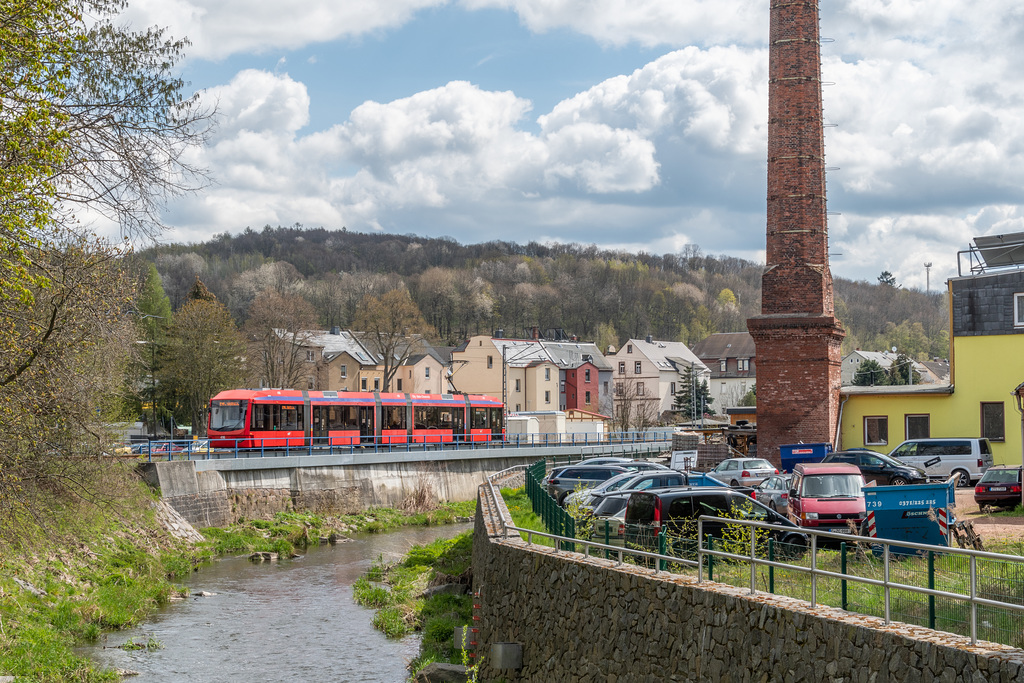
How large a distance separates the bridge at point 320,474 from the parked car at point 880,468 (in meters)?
22.0

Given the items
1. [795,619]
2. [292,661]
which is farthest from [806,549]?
[292,661]

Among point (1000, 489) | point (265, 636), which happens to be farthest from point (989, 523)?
point (265, 636)

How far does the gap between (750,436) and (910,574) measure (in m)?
32.3

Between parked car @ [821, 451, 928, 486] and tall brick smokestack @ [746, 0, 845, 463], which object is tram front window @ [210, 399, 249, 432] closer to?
tall brick smokestack @ [746, 0, 845, 463]

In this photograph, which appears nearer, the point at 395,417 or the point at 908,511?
the point at 908,511

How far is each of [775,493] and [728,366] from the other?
281ft

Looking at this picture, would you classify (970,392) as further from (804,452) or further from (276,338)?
(276,338)

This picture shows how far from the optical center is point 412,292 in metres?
125

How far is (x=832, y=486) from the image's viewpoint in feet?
62.8

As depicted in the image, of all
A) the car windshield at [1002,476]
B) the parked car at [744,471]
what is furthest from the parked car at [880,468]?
the car windshield at [1002,476]

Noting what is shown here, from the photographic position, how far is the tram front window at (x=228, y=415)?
40.6 metres

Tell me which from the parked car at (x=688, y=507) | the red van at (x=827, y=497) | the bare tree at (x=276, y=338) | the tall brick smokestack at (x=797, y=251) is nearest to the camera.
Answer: the parked car at (x=688, y=507)

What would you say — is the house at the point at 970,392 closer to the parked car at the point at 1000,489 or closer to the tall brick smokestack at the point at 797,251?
the tall brick smokestack at the point at 797,251

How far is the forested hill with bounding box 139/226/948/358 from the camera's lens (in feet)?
393
